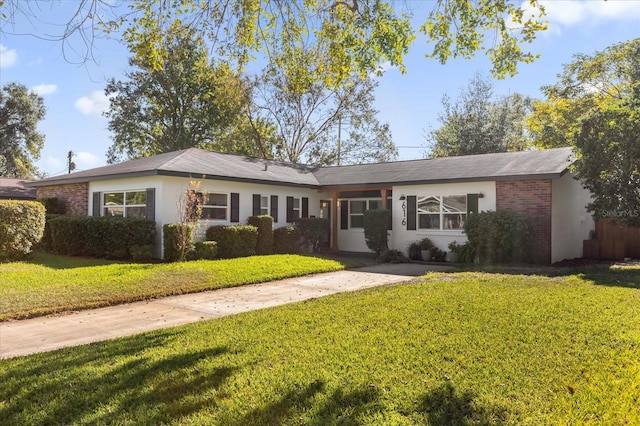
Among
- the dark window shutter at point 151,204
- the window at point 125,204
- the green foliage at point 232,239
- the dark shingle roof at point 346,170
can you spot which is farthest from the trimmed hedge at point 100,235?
the green foliage at point 232,239

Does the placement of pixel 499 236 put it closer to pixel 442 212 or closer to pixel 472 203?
pixel 472 203

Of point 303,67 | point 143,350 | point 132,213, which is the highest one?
point 303,67

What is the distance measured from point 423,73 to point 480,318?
5.09 metres

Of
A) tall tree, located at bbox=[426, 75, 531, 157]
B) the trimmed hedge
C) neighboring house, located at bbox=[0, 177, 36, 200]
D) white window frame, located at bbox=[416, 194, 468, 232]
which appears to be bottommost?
the trimmed hedge

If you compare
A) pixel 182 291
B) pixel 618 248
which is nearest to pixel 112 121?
pixel 182 291

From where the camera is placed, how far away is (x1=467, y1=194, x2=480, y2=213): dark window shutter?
15.1 m

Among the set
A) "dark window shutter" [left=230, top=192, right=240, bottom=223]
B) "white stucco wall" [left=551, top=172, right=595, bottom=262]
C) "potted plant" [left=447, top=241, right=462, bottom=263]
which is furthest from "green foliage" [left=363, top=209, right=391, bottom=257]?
"white stucco wall" [left=551, top=172, right=595, bottom=262]

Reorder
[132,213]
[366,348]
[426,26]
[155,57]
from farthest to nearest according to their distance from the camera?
[132,213]
[426,26]
[155,57]
[366,348]

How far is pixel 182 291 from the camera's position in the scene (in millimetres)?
9516

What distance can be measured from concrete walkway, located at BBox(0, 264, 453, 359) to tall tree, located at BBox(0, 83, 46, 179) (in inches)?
1226

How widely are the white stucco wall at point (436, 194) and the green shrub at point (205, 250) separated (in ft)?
22.4

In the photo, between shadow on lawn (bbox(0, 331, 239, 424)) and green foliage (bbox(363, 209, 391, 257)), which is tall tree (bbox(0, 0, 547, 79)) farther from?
green foliage (bbox(363, 209, 391, 257))

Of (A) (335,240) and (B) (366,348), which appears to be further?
(A) (335,240)

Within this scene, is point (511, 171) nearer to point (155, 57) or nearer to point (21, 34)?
point (155, 57)
